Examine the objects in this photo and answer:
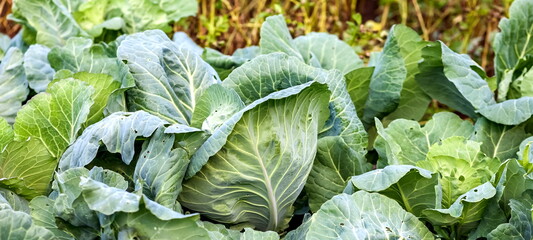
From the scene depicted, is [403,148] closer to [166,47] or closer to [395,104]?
[395,104]

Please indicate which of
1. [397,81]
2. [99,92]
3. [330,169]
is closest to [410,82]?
[397,81]

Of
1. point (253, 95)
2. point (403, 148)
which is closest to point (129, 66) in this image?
point (253, 95)

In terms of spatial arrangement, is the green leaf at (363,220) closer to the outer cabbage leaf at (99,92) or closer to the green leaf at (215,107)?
the green leaf at (215,107)

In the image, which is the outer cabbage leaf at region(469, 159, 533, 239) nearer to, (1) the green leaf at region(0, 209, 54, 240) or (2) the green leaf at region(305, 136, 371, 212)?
(2) the green leaf at region(305, 136, 371, 212)

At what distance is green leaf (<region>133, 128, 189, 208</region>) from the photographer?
180 centimetres

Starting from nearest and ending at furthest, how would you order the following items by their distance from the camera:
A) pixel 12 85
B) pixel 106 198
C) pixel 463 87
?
pixel 106 198 → pixel 463 87 → pixel 12 85

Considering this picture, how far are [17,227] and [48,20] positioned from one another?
155cm

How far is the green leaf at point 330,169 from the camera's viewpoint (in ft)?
7.23

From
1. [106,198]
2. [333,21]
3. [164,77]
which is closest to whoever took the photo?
[106,198]

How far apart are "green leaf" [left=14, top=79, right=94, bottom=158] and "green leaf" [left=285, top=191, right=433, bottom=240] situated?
0.84 meters

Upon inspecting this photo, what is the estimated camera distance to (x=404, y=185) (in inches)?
77.8

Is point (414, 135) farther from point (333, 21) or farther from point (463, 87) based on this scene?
point (333, 21)

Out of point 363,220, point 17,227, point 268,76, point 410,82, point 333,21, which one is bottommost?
point 333,21

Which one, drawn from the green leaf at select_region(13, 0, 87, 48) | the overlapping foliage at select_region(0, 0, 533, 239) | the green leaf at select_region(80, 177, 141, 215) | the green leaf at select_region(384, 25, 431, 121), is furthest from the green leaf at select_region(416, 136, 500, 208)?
the green leaf at select_region(13, 0, 87, 48)
